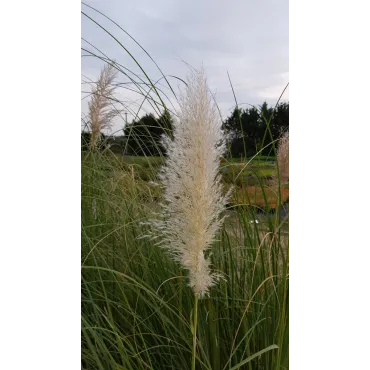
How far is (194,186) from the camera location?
158 cm

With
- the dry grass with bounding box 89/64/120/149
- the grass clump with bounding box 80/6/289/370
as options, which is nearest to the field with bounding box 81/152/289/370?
the grass clump with bounding box 80/6/289/370

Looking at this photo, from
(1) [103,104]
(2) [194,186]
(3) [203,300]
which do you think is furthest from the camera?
(1) [103,104]

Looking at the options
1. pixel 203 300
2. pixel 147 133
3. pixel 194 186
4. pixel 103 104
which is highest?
pixel 103 104

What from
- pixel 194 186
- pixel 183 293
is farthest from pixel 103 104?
pixel 183 293

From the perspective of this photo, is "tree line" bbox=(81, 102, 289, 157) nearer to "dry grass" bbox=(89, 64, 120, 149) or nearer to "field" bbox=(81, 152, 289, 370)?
"field" bbox=(81, 152, 289, 370)

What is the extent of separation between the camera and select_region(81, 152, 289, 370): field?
1751 millimetres

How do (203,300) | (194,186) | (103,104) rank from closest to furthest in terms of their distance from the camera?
(194,186) < (203,300) < (103,104)

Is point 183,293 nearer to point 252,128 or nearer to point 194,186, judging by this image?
point 194,186

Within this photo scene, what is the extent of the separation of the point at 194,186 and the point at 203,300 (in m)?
0.42
